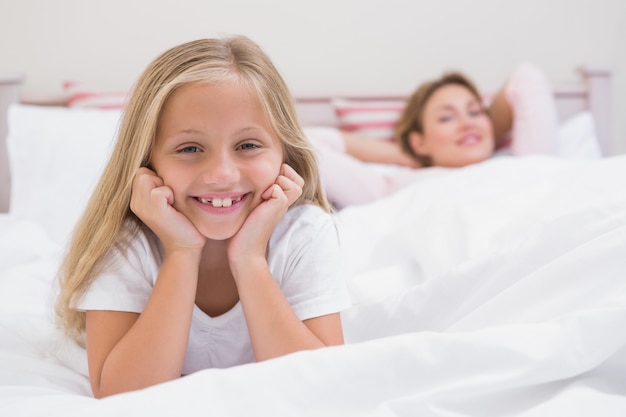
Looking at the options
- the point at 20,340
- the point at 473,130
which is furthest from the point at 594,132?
the point at 20,340

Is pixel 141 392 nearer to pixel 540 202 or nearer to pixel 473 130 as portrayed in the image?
pixel 540 202

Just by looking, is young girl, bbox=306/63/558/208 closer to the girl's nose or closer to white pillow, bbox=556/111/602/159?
white pillow, bbox=556/111/602/159

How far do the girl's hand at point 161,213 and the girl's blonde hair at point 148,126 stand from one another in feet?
0.09

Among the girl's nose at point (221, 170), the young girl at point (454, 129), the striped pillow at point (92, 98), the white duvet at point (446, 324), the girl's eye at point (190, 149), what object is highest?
the striped pillow at point (92, 98)

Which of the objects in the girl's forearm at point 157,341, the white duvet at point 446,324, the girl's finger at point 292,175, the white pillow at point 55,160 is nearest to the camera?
the white duvet at point 446,324

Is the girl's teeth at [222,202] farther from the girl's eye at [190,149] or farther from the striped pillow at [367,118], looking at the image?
the striped pillow at [367,118]

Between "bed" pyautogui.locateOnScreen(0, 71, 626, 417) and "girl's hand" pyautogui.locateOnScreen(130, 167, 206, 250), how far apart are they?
0.76 ft

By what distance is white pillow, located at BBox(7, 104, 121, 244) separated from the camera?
5.38 feet

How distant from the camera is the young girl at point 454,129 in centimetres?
208

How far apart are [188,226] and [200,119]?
0.48 ft

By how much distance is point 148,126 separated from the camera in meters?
0.92

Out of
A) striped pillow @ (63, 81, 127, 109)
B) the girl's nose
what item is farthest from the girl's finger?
striped pillow @ (63, 81, 127, 109)

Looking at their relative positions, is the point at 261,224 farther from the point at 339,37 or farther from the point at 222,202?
the point at 339,37

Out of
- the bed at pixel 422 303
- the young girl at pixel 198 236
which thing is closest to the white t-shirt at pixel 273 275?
the young girl at pixel 198 236
